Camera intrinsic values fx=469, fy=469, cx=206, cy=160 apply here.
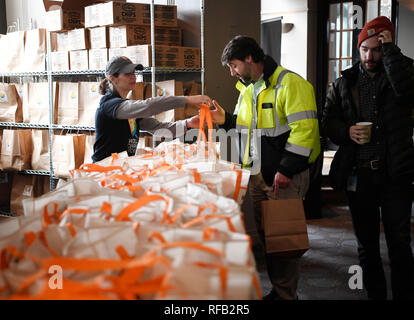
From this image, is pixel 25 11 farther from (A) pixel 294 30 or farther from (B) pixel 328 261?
(B) pixel 328 261

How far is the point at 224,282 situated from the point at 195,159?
125cm

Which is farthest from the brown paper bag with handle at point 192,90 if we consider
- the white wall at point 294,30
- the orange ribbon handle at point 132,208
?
the white wall at point 294,30

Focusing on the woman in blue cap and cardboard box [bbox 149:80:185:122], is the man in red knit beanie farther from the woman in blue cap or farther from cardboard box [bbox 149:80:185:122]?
cardboard box [bbox 149:80:185:122]

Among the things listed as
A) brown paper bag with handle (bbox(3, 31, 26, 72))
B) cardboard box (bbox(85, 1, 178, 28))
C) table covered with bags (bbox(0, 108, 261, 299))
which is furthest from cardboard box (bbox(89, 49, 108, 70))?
table covered with bags (bbox(0, 108, 261, 299))

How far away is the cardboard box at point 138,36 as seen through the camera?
405 cm

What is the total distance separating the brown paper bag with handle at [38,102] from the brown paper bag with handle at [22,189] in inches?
24.9

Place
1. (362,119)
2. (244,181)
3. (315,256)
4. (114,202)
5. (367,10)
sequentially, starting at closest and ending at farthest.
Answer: (114,202) < (244,181) < (362,119) < (315,256) < (367,10)

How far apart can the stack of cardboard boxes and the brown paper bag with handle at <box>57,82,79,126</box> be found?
0.63 ft

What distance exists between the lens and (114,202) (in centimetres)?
128

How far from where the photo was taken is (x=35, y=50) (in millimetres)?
4699

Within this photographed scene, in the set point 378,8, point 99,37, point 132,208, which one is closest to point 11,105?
point 99,37
